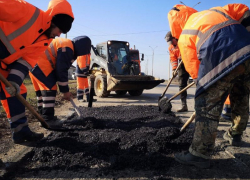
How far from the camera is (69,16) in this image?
2.76 meters

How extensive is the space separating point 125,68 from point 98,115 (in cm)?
545

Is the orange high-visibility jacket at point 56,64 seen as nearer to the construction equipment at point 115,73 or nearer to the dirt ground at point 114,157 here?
the dirt ground at point 114,157

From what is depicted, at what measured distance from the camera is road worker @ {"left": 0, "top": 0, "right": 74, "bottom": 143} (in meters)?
2.33

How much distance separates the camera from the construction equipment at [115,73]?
7.50 meters

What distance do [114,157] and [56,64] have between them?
6.99 feet

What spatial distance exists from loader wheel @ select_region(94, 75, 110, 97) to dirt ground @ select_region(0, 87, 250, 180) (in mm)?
4630

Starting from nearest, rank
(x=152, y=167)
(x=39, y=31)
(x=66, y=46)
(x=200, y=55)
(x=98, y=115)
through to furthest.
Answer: (x=200, y=55) < (x=152, y=167) < (x=39, y=31) < (x=66, y=46) < (x=98, y=115)

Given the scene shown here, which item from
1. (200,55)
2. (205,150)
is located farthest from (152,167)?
(200,55)

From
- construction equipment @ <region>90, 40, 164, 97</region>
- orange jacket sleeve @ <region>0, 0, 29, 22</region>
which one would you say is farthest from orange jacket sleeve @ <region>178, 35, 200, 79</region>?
construction equipment @ <region>90, 40, 164, 97</region>

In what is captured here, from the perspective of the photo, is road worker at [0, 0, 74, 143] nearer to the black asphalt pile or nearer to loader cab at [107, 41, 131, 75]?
the black asphalt pile

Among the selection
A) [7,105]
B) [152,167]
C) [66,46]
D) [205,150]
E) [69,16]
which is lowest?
[152,167]

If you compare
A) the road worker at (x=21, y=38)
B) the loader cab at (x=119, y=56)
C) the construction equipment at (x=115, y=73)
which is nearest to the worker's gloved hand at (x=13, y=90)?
the road worker at (x=21, y=38)

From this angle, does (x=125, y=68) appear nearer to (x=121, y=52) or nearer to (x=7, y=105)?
(x=121, y=52)

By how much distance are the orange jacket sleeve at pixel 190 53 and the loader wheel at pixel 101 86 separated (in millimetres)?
5853
